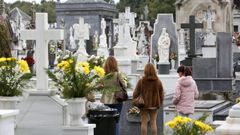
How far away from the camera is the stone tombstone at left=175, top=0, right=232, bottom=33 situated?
67938 millimetres

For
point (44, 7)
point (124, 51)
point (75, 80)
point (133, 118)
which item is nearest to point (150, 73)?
point (75, 80)

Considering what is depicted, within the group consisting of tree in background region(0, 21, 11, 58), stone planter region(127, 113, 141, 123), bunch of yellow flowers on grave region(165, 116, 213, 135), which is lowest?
stone planter region(127, 113, 141, 123)

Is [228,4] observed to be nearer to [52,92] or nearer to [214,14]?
[214,14]

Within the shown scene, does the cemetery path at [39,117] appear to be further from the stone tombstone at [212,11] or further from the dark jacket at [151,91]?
the stone tombstone at [212,11]

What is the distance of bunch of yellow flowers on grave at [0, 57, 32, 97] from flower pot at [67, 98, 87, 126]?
0.99 meters

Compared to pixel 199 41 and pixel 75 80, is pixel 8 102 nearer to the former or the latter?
pixel 75 80

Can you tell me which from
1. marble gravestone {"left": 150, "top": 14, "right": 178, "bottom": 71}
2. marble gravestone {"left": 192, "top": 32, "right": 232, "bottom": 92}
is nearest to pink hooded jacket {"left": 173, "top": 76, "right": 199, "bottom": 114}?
marble gravestone {"left": 192, "top": 32, "right": 232, "bottom": 92}

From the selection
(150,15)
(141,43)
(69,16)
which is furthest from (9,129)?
(150,15)

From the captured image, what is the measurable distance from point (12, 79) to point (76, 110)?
1.20 m

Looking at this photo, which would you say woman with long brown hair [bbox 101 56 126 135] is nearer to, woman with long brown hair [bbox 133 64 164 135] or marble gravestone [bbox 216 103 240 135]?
woman with long brown hair [bbox 133 64 164 135]

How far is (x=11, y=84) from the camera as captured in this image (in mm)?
11883

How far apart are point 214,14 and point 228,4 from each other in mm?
2553

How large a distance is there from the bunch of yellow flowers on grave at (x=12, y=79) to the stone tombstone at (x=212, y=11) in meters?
55.3

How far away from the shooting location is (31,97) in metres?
12.4
